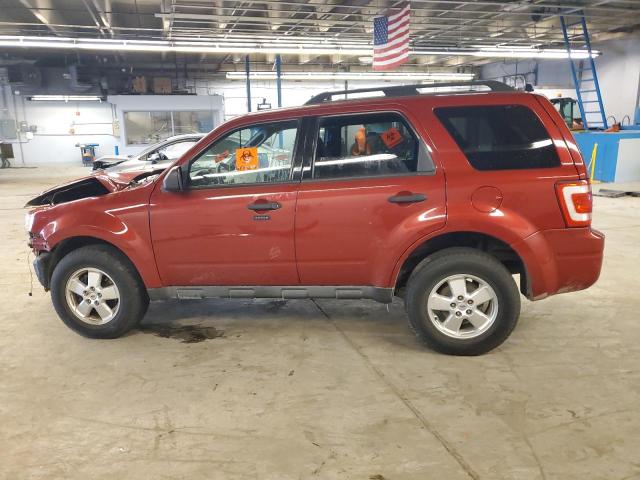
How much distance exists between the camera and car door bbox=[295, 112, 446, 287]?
137 inches

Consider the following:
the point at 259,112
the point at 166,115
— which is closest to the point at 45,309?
the point at 259,112

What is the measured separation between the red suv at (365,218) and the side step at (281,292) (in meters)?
0.01

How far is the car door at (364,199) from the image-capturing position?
349cm

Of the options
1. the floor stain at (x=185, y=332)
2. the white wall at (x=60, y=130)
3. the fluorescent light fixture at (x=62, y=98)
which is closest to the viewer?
the floor stain at (x=185, y=332)

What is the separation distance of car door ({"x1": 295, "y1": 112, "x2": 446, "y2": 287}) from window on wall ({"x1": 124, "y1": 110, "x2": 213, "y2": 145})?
2041 cm

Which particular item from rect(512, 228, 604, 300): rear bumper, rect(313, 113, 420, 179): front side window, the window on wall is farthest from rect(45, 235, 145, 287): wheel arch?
the window on wall

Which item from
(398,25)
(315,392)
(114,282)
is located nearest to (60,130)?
(398,25)

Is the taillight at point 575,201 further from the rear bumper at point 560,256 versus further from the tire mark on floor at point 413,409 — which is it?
the tire mark on floor at point 413,409

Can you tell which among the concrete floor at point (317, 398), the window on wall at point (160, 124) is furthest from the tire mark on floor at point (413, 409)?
the window on wall at point (160, 124)

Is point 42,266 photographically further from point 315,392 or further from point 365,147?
point 365,147

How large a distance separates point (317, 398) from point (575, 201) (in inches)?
82.5

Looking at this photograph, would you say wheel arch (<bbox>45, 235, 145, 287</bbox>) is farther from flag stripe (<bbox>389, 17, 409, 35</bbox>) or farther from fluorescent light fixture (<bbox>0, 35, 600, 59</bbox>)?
flag stripe (<bbox>389, 17, 409, 35</bbox>)

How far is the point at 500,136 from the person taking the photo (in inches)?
138

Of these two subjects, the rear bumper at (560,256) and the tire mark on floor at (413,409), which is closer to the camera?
the tire mark on floor at (413,409)
